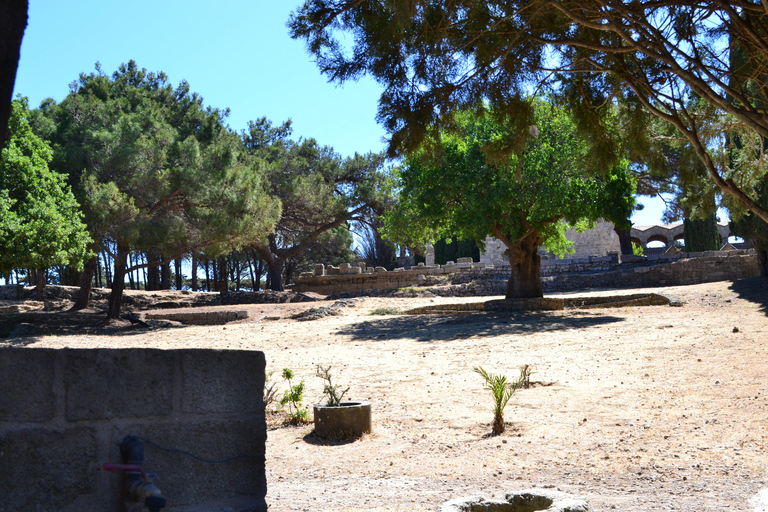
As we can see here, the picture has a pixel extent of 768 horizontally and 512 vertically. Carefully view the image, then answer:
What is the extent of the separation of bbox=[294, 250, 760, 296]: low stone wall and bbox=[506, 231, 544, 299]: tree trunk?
747 cm

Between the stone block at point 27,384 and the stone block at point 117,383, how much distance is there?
0.19 ft

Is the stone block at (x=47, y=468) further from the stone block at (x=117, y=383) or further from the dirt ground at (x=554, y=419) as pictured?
the dirt ground at (x=554, y=419)

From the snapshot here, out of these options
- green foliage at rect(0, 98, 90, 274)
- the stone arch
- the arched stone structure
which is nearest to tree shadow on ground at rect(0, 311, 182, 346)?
green foliage at rect(0, 98, 90, 274)

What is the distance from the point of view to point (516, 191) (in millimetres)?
15211

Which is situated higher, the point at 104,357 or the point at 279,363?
the point at 104,357

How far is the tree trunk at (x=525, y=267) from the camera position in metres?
16.7

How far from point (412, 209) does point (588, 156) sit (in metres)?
9.62

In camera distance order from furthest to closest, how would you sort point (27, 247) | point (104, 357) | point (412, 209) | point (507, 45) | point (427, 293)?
point (427, 293) → point (412, 209) → point (27, 247) → point (507, 45) → point (104, 357)

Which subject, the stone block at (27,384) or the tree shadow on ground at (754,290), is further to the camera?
the tree shadow on ground at (754,290)

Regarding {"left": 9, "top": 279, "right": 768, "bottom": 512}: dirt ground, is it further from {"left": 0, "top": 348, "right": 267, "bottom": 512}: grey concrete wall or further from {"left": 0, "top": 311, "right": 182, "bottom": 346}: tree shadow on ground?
{"left": 0, "top": 311, "right": 182, "bottom": 346}: tree shadow on ground

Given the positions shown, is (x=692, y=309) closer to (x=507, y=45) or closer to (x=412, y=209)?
(x=412, y=209)

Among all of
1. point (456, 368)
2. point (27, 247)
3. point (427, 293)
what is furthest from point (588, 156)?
point (427, 293)

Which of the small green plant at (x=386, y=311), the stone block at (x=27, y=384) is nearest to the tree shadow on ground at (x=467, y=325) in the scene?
the small green plant at (x=386, y=311)

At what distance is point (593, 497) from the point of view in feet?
12.5
